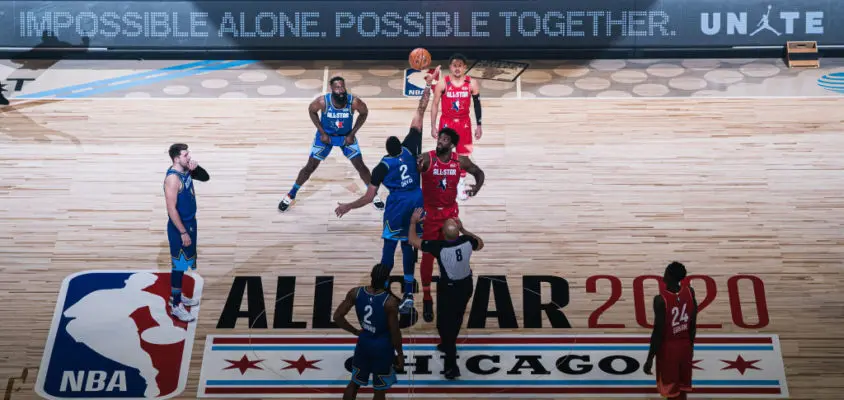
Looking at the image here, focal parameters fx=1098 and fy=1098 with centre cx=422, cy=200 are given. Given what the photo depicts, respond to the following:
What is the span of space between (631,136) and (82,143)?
6.67 meters

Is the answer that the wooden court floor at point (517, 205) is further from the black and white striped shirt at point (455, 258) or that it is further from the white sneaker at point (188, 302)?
the black and white striped shirt at point (455, 258)

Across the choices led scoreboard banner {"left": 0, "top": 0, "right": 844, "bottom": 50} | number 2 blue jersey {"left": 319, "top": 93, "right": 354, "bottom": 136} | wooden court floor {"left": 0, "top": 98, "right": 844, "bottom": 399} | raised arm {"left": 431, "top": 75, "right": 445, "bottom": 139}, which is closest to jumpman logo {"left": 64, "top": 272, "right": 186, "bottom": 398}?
wooden court floor {"left": 0, "top": 98, "right": 844, "bottom": 399}

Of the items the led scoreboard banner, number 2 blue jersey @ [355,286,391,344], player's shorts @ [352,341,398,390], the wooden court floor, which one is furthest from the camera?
the led scoreboard banner

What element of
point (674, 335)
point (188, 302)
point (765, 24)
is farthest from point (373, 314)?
point (765, 24)

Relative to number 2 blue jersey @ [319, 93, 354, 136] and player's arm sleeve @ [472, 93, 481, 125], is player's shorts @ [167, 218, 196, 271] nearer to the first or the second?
number 2 blue jersey @ [319, 93, 354, 136]

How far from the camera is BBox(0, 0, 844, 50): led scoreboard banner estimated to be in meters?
14.9

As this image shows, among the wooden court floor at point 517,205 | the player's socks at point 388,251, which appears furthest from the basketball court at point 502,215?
the player's socks at point 388,251

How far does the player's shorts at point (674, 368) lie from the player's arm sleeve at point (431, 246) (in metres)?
2.09

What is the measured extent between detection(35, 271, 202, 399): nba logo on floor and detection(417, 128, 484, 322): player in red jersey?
230 centimetres

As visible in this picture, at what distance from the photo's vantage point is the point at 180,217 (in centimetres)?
1052

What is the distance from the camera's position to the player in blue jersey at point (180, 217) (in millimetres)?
10352

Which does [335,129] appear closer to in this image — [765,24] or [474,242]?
[474,242]

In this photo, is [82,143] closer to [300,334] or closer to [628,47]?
[300,334]

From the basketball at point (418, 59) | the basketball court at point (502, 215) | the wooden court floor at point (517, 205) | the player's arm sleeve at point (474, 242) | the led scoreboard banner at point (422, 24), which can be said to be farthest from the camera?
Result: the led scoreboard banner at point (422, 24)
